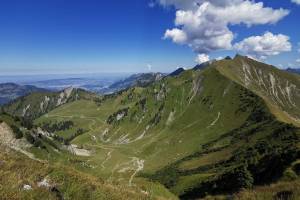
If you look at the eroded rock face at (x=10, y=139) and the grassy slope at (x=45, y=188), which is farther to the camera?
the eroded rock face at (x=10, y=139)

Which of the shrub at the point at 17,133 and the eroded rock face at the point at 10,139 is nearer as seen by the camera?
the eroded rock face at the point at 10,139

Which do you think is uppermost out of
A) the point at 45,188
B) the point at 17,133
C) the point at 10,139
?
the point at 45,188

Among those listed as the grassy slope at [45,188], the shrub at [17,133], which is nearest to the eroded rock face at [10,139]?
the shrub at [17,133]

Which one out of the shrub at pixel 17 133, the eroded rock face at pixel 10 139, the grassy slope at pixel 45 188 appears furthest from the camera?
the shrub at pixel 17 133

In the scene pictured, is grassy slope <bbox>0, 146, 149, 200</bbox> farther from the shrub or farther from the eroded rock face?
the shrub

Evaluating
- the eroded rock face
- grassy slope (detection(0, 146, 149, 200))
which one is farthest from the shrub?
grassy slope (detection(0, 146, 149, 200))

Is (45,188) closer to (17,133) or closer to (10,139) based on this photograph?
(10,139)

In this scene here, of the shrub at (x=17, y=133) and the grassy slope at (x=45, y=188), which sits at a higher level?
the grassy slope at (x=45, y=188)

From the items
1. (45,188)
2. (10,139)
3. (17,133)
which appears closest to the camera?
(45,188)

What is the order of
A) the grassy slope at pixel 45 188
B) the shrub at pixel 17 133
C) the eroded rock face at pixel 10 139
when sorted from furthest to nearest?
the shrub at pixel 17 133 → the eroded rock face at pixel 10 139 → the grassy slope at pixel 45 188

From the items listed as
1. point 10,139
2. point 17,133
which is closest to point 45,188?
point 10,139

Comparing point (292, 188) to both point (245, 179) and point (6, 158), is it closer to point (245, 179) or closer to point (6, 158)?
point (6, 158)

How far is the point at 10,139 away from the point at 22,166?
169395 millimetres

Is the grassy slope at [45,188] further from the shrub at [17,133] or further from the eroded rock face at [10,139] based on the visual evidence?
the shrub at [17,133]
